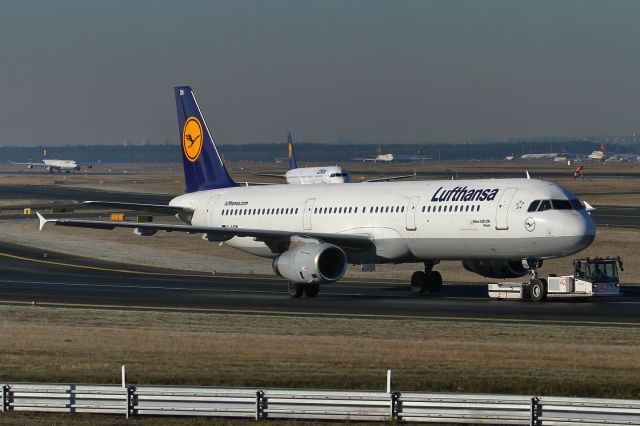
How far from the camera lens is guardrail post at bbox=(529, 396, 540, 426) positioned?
2498cm

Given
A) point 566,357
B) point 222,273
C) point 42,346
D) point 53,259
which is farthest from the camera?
point 53,259

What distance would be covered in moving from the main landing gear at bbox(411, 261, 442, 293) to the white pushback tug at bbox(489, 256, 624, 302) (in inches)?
164

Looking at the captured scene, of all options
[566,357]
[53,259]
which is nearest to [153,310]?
[566,357]

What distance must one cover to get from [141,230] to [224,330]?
14.6 metres

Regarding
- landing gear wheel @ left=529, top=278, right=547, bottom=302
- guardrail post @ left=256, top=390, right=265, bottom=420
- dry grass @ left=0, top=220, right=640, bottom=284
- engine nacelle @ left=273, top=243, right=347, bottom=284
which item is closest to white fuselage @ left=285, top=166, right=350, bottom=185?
dry grass @ left=0, top=220, right=640, bottom=284

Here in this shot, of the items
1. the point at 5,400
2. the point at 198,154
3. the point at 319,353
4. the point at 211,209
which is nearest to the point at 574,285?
the point at 319,353

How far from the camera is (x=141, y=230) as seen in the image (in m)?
55.8

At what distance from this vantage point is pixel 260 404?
26.4m

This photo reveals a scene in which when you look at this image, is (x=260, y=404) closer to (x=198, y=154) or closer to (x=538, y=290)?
(x=538, y=290)

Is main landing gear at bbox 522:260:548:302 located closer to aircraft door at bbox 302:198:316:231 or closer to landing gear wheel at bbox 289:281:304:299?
landing gear wheel at bbox 289:281:304:299

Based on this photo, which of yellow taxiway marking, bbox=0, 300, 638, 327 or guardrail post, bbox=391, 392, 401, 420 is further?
yellow taxiway marking, bbox=0, 300, 638, 327

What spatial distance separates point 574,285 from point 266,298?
42.4 ft

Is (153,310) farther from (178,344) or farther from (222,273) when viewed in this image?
(222,273)

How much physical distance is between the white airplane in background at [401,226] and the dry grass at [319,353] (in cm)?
754
